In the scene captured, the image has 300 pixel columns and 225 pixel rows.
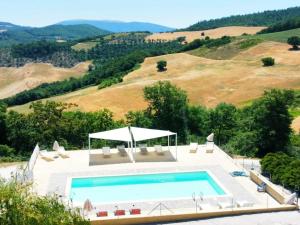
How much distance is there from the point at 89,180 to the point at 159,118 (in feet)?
36.8

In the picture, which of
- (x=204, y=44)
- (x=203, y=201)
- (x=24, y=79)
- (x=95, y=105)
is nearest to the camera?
(x=203, y=201)

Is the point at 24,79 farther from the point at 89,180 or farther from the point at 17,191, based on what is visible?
the point at 17,191

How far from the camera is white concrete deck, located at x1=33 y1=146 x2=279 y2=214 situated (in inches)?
800

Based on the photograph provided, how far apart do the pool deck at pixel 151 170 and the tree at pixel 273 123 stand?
2.67 metres

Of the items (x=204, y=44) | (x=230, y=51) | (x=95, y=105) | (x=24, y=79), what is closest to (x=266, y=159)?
(x=95, y=105)

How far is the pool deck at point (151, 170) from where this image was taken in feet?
61.9

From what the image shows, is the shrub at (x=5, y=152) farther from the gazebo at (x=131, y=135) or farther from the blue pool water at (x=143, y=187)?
the blue pool water at (x=143, y=187)

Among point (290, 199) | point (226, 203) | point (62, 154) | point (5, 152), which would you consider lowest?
point (5, 152)

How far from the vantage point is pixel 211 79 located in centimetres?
6569

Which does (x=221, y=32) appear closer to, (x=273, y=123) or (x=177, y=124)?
(x=177, y=124)

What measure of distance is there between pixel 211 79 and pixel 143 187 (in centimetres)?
4552

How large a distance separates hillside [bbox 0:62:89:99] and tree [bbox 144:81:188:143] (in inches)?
3216

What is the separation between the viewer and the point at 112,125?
32062 millimetres

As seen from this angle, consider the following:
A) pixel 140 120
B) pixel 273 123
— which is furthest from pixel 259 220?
pixel 140 120
